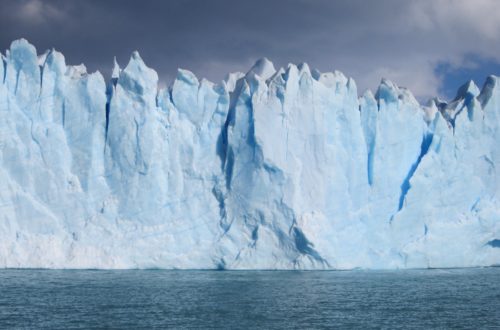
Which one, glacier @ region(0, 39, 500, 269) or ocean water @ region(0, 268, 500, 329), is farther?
glacier @ region(0, 39, 500, 269)

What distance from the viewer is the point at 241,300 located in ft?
46.2

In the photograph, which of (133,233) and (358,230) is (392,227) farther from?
(133,233)

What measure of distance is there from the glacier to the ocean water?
1.01 m

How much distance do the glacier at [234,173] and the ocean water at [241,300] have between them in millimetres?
1013

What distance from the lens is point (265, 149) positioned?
20172 millimetres

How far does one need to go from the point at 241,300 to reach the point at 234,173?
21.9 feet

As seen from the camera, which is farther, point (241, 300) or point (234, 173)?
point (234, 173)

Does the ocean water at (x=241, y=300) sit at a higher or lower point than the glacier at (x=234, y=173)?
lower

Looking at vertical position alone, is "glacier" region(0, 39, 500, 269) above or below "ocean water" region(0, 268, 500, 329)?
above

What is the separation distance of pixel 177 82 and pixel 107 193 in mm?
4099

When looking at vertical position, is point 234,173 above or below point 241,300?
above

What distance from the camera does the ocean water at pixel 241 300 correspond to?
467 inches

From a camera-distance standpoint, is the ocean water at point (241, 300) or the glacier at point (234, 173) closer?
the ocean water at point (241, 300)

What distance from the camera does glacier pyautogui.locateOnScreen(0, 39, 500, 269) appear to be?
19.4m
